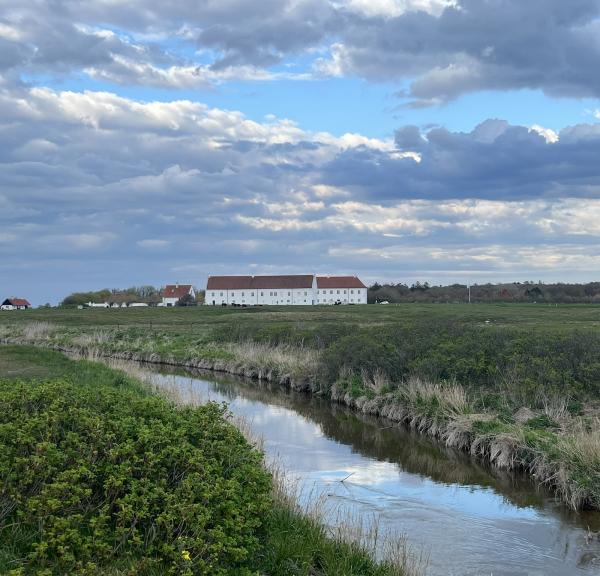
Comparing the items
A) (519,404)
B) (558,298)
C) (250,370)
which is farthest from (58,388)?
(558,298)

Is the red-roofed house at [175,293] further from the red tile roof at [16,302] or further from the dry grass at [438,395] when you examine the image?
Answer: the dry grass at [438,395]

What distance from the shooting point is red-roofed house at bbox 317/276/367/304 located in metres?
137

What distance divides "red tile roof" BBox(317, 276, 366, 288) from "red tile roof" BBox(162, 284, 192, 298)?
2616 cm

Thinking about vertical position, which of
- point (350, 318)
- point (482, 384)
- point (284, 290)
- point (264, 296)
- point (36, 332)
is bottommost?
point (482, 384)

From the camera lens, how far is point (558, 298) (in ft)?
362

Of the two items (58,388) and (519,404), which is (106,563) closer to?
(58,388)

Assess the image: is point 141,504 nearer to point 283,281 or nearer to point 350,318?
point 350,318

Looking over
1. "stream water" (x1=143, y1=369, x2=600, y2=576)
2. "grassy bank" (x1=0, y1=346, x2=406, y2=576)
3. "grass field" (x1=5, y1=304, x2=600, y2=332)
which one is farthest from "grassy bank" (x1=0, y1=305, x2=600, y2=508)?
"grass field" (x1=5, y1=304, x2=600, y2=332)

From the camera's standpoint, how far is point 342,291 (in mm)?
137625

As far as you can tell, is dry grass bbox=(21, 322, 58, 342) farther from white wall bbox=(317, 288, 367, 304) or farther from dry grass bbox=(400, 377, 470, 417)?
white wall bbox=(317, 288, 367, 304)

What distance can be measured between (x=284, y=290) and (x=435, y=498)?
12154cm

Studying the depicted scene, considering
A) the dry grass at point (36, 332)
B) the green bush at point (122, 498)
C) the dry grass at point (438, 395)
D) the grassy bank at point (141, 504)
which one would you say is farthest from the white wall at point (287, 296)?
the green bush at point (122, 498)

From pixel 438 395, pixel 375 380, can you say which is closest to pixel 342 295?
pixel 375 380

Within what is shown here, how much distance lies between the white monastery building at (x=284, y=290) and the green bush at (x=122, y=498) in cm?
11954
